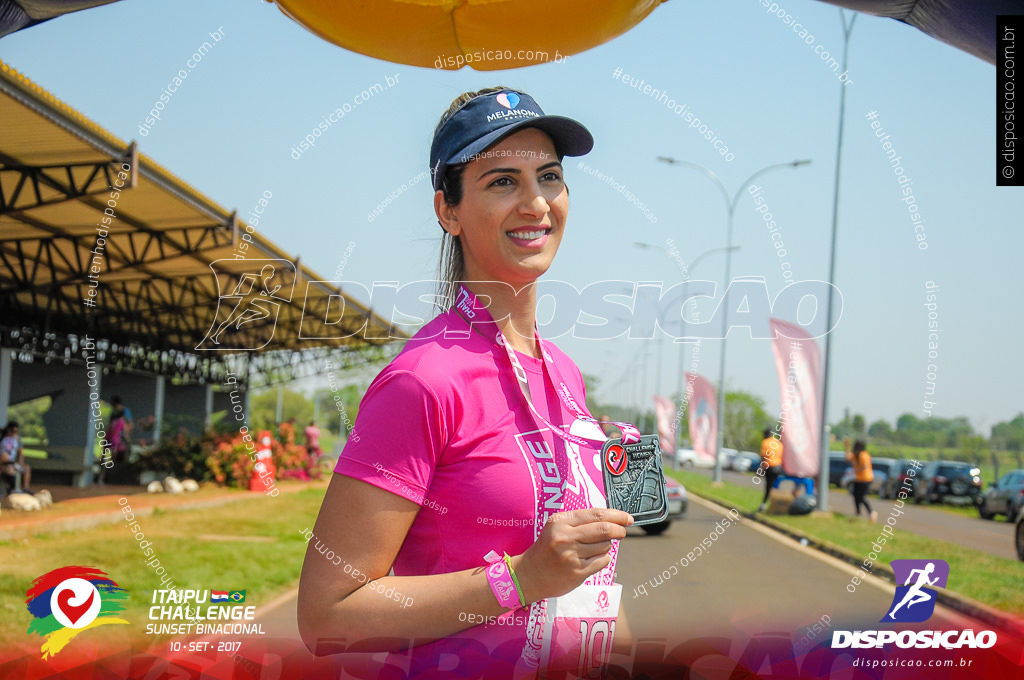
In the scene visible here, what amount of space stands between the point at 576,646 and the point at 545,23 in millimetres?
1807

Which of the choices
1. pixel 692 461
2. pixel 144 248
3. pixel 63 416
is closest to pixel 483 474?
pixel 144 248

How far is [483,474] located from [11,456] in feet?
40.0

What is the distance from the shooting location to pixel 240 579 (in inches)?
259

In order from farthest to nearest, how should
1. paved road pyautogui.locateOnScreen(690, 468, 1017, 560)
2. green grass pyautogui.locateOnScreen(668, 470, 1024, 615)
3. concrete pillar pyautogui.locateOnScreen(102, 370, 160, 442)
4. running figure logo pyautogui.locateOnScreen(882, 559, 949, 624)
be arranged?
concrete pillar pyautogui.locateOnScreen(102, 370, 160, 442), paved road pyautogui.locateOnScreen(690, 468, 1017, 560), green grass pyautogui.locateOnScreen(668, 470, 1024, 615), running figure logo pyautogui.locateOnScreen(882, 559, 949, 624)

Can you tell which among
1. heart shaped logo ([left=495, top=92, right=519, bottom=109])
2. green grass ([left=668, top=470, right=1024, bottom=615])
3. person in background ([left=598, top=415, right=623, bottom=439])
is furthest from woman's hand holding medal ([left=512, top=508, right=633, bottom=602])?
green grass ([left=668, top=470, right=1024, bottom=615])

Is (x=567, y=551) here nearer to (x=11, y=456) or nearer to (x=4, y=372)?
(x=11, y=456)

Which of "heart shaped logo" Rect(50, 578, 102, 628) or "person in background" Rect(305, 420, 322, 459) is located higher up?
"heart shaped logo" Rect(50, 578, 102, 628)

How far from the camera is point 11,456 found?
37.1 ft

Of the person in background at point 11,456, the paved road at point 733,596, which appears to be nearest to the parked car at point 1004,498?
the paved road at point 733,596

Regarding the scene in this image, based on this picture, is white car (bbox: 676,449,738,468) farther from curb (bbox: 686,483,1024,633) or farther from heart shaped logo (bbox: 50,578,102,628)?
heart shaped logo (bbox: 50,578,102,628)

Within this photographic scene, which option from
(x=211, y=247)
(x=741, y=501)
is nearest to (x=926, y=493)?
(x=741, y=501)

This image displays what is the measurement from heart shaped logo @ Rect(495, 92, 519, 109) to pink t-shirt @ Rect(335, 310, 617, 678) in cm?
38

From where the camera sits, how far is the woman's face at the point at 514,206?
1.46 metres

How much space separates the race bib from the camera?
1486 mm
